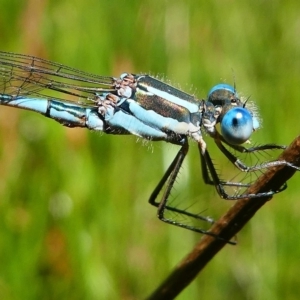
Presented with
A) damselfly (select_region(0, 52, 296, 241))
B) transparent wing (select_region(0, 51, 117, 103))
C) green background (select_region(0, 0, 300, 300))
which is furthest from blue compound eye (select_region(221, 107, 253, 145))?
transparent wing (select_region(0, 51, 117, 103))

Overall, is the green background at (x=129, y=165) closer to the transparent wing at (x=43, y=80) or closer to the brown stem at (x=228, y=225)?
the transparent wing at (x=43, y=80)

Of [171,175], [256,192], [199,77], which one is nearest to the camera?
[256,192]

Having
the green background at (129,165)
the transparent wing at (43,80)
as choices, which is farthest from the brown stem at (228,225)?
the transparent wing at (43,80)

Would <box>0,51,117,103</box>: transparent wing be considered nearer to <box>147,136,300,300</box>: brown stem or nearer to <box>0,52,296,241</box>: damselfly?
<box>0,52,296,241</box>: damselfly

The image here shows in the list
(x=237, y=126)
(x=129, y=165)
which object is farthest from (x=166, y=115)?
(x=129, y=165)

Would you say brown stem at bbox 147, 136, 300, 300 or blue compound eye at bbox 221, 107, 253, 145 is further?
blue compound eye at bbox 221, 107, 253, 145

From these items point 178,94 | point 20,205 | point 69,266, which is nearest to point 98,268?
point 69,266

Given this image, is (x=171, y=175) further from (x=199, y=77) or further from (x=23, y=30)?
(x=23, y=30)
